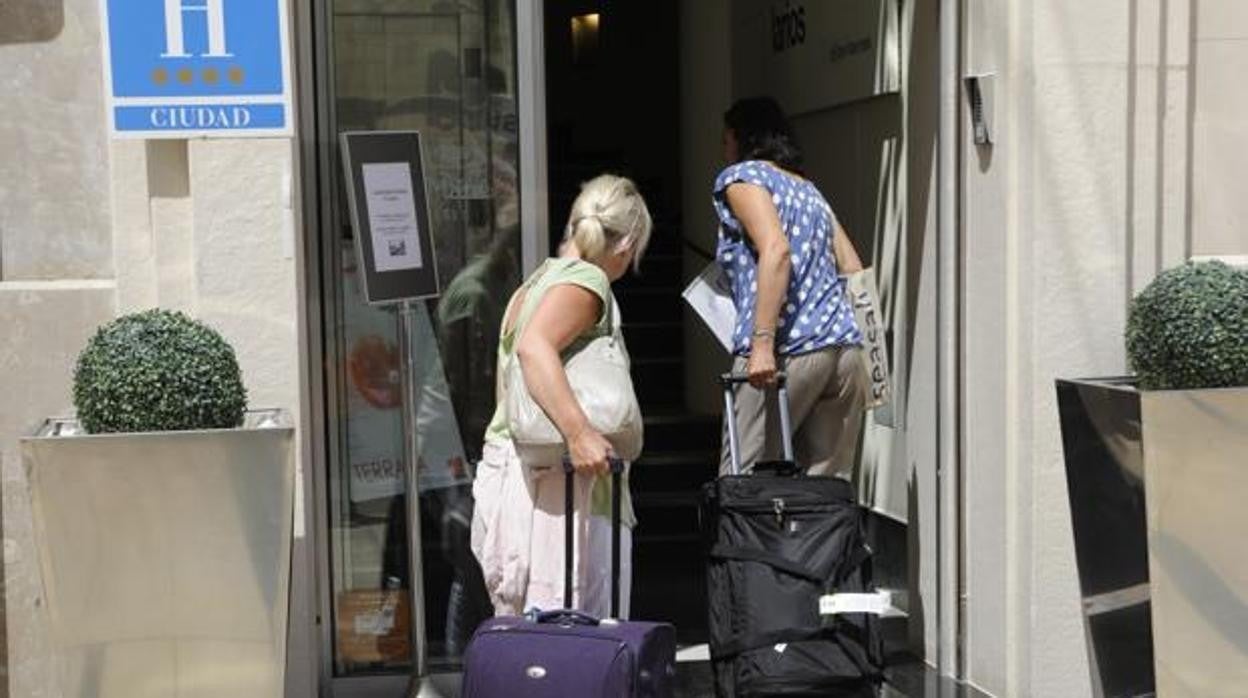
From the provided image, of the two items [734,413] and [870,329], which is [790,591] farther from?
[870,329]

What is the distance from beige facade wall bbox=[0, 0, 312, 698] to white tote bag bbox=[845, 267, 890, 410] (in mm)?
1878

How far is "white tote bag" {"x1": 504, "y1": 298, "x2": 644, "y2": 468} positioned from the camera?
455cm

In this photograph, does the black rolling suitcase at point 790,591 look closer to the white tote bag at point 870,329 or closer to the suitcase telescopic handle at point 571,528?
the suitcase telescopic handle at point 571,528

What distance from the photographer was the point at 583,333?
466 cm

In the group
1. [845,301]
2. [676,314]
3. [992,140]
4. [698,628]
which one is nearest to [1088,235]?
[992,140]

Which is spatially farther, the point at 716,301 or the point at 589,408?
the point at 716,301

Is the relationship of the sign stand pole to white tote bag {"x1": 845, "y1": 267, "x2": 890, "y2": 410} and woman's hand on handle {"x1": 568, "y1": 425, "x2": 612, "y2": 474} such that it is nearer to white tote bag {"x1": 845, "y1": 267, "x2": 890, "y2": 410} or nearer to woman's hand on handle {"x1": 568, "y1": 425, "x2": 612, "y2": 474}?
woman's hand on handle {"x1": 568, "y1": 425, "x2": 612, "y2": 474}

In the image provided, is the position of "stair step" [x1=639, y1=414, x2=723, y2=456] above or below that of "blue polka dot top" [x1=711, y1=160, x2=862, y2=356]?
below

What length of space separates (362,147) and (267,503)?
1364 mm

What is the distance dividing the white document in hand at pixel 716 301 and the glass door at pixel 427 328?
2.08 ft

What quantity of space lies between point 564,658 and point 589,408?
28.7 inches

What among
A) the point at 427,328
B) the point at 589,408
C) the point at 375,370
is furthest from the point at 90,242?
the point at 589,408

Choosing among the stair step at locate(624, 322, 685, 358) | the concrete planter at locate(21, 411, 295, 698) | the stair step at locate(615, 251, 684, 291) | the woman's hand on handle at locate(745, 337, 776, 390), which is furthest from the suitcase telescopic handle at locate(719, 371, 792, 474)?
the stair step at locate(615, 251, 684, 291)

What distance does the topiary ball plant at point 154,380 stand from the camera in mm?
4246
